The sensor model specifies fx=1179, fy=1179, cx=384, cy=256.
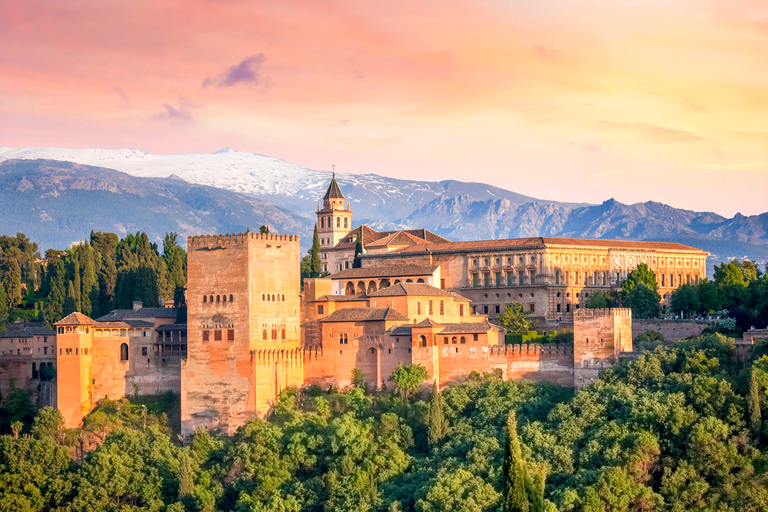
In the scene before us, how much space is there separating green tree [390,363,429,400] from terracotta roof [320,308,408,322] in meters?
3.22

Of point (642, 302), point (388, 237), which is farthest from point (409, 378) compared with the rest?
point (388, 237)

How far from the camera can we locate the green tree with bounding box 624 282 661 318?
71.4 meters

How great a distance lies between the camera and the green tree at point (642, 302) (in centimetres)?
7138

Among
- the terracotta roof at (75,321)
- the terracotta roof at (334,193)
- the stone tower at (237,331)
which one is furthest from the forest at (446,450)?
the terracotta roof at (334,193)

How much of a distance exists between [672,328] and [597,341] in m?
9.42

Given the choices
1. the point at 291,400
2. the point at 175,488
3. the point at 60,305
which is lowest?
the point at 175,488

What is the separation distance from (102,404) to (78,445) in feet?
8.63

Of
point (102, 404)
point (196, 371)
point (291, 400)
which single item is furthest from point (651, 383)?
point (102, 404)

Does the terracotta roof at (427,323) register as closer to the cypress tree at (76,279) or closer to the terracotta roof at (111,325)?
the terracotta roof at (111,325)

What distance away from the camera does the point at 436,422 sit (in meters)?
56.0

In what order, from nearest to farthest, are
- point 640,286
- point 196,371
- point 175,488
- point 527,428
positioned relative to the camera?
point 527,428 → point 175,488 → point 196,371 → point 640,286

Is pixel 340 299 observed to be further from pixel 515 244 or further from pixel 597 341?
pixel 515 244

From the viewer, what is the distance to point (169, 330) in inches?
2569

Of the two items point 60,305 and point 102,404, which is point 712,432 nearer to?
point 102,404
